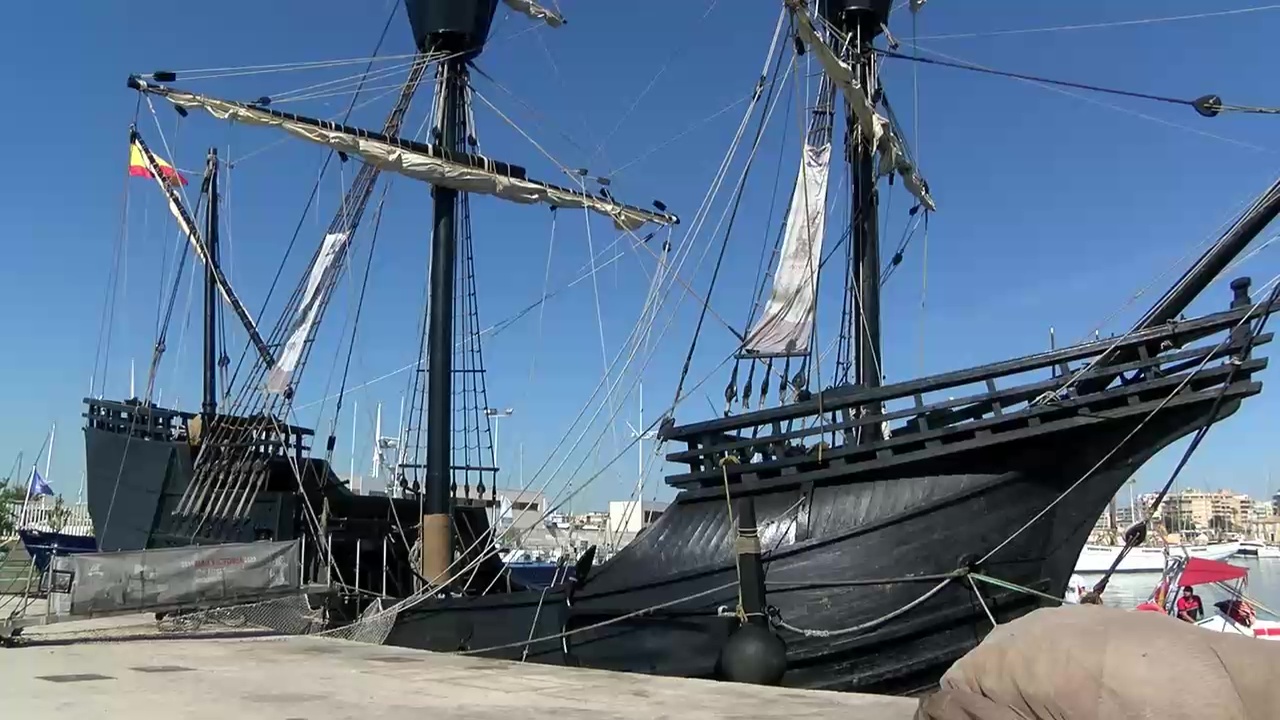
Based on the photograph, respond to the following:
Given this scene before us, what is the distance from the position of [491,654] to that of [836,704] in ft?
18.4

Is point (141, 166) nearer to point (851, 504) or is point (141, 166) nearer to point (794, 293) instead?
point (794, 293)

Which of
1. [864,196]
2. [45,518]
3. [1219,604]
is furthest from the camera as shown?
[45,518]

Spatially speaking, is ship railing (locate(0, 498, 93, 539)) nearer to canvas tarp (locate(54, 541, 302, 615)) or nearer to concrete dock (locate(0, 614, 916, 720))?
canvas tarp (locate(54, 541, 302, 615))

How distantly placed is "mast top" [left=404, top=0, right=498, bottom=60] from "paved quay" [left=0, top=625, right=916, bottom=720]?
426 inches

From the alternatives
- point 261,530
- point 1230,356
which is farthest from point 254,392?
point 1230,356

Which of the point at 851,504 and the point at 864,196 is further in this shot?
the point at 864,196

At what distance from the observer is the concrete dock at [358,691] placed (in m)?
7.60

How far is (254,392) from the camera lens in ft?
62.6

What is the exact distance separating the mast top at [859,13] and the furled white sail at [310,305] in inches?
370

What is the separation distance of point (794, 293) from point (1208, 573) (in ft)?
→ 49.5

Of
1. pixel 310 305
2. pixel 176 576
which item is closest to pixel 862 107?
pixel 310 305

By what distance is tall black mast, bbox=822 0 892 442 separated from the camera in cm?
1484

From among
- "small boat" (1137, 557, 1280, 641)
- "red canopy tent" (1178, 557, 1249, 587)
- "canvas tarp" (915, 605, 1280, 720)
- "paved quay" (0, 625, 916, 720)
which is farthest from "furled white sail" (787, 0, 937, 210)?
"red canopy tent" (1178, 557, 1249, 587)

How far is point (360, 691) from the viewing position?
8680 millimetres
